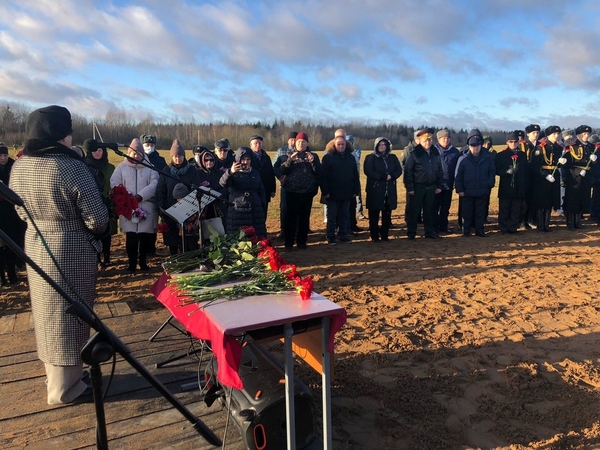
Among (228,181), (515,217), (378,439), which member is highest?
(228,181)

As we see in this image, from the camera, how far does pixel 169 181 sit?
261 inches

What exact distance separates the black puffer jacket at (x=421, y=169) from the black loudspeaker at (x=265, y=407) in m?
6.78

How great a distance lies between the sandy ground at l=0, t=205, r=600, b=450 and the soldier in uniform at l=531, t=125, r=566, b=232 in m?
1.91

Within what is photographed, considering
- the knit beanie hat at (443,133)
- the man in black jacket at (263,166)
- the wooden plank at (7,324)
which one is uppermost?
the knit beanie hat at (443,133)

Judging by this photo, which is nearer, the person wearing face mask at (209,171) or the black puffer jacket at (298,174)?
the person wearing face mask at (209,171)

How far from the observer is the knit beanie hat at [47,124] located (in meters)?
2.86

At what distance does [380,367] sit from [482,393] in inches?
32.7

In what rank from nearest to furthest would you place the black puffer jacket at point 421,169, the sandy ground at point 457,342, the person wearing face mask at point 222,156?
the sandy ground at point 457,342 < the person wearing face mask at point 222,156 < the black puffer jacket at point 421,169

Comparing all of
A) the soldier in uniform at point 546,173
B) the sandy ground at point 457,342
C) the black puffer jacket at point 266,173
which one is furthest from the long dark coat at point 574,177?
the black puffer jacket at point 266,173

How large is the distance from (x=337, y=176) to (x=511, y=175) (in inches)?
151

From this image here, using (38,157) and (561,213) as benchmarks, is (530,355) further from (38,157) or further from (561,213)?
(561,213)

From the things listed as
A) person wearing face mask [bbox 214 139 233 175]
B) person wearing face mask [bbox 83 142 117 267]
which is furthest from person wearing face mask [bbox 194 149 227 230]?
person wearing face mask [bbox 83 142 117 267]

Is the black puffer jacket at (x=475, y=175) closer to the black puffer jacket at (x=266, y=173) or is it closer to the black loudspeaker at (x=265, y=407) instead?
the black puffer jacket at (x=266, y=173)

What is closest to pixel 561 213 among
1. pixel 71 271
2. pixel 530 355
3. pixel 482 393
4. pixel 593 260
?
pixel 593 260
